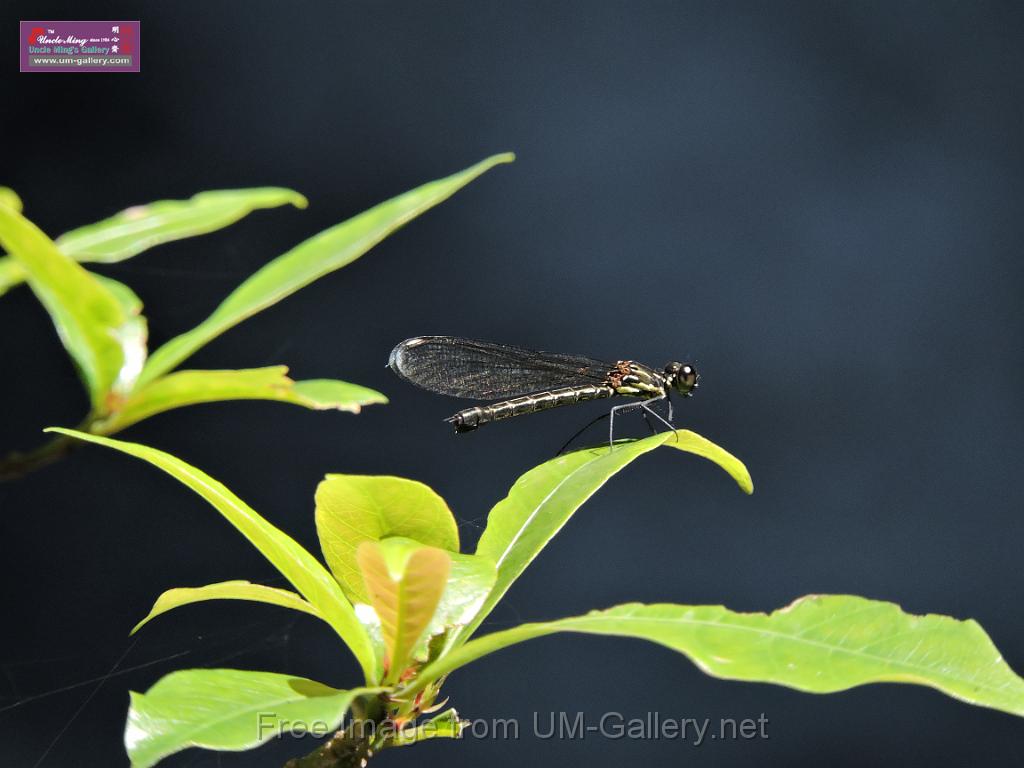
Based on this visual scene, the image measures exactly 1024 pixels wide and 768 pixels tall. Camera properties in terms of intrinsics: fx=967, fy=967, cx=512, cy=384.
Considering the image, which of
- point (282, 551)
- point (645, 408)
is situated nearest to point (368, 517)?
point (282, 551)

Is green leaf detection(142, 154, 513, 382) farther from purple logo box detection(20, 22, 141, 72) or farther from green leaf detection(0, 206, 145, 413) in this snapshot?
purple logo box detection(20, 22, 141, 72)

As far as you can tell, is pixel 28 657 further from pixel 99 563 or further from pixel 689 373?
pixel 689 373

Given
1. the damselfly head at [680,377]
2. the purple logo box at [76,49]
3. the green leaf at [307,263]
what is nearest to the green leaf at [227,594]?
the green leaf at [307,263]

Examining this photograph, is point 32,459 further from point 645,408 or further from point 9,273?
point 645,408

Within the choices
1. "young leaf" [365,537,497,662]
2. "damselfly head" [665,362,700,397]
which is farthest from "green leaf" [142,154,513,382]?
"damselfly head" [665,362,700,397]

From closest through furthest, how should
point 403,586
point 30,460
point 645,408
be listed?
point 30,460
point 403,586
point 645,408

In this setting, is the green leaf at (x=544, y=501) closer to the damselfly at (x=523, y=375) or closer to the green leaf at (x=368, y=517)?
the green leaf at (x=368, y=517)
